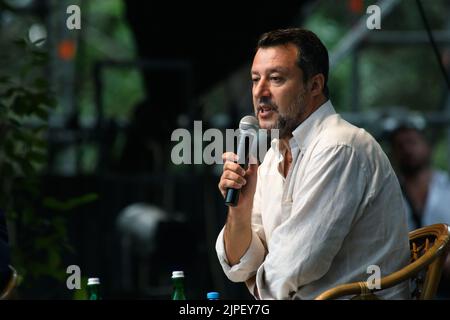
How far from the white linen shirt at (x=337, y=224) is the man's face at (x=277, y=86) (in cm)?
14

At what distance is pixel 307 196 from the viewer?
145 inches

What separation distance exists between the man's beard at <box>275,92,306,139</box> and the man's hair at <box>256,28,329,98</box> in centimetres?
7

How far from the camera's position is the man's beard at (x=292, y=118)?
3.88 meters

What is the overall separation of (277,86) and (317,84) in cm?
15

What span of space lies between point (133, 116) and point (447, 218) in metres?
2.59

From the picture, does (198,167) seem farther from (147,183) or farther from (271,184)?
(271,184)

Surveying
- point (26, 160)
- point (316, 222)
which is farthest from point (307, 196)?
point (26, 160)

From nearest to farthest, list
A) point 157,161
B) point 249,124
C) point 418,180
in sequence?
1. point 249,124
2. point 418,180
3. point 157,161

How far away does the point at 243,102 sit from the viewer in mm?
9672

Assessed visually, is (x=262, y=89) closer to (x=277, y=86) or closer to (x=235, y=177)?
(x=277, y=86)

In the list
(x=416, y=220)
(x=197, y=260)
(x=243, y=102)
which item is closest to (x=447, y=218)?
(x=416, y=220)

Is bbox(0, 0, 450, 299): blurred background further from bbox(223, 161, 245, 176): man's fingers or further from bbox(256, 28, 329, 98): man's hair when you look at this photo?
bbox(223, 161, 245, 176): man's fingers

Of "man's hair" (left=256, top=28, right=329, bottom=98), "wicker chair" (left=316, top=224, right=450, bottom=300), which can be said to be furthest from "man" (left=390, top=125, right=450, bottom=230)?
"man's hair" (left=256, top=28, right=329, bottom=98)

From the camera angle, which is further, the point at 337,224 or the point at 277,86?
the point at 277,86
